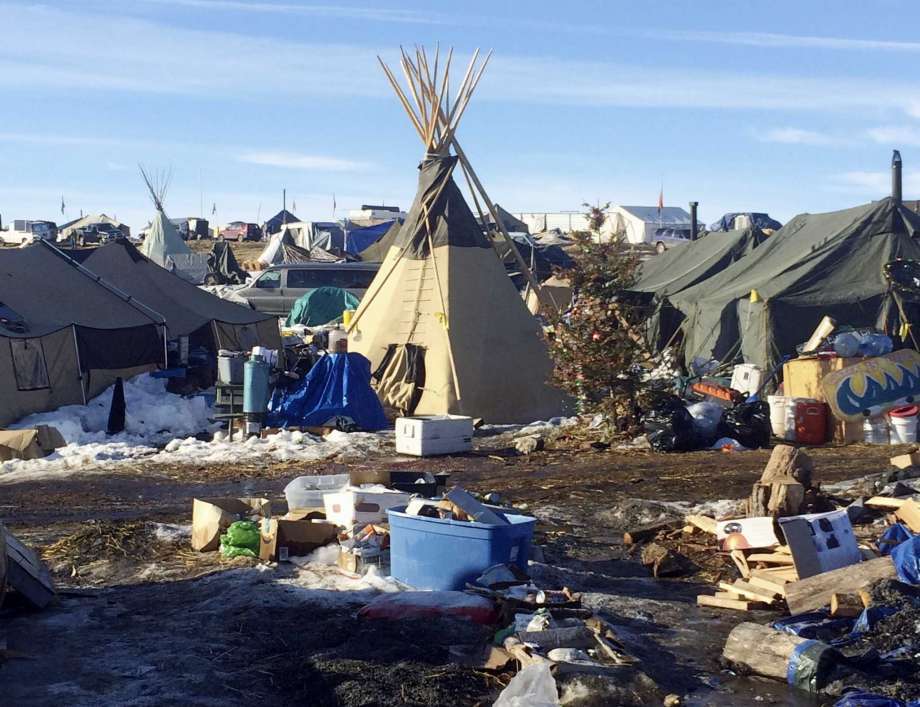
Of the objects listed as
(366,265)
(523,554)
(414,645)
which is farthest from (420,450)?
(366,265)

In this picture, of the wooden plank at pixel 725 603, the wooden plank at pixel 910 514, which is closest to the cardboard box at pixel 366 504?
the wooden plank at pixel 725 603

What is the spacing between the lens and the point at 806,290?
60.6 ft

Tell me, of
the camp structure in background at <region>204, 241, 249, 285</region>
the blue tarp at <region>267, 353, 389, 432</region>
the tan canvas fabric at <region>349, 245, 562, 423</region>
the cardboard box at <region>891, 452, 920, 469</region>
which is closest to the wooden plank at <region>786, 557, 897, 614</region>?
the cardboard box at <region>891, 452, 920, 469</region>

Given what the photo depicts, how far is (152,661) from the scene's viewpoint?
22.9 ft

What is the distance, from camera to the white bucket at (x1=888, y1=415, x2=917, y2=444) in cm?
1472

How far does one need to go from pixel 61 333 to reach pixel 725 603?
11740mm

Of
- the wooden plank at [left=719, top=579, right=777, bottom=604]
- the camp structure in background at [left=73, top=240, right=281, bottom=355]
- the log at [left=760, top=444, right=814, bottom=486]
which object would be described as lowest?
the wooden plank at [left=719, top=579, right=777, bottom=604]

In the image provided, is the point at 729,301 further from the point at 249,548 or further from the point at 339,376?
the point at 249,548

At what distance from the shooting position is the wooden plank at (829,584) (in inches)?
309

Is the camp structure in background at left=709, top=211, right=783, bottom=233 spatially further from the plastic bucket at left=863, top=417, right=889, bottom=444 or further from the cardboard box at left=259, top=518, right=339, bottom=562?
the cardboard box at left=259, top=518, right=339, bottom=562

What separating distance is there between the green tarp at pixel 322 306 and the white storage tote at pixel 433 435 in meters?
12.2

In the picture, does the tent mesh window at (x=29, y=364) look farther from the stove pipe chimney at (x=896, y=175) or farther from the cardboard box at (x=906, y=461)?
the stove pipe chimney at (x=896, y=175)

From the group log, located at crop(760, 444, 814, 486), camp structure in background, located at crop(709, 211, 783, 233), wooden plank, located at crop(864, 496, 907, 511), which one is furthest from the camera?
camp structure in background, located at crop(709, 211, 783, 233)

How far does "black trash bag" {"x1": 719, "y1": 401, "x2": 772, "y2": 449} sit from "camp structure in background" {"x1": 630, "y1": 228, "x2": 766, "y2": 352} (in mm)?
5832
